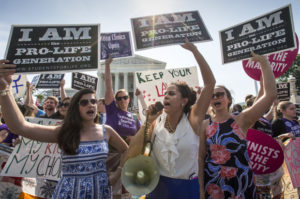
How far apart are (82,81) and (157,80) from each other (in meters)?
2.65

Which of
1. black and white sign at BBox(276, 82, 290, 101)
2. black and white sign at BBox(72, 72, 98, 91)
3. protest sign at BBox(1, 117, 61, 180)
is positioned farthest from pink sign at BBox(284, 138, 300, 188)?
black and white sign at BBox(72, 72, 98, 91)

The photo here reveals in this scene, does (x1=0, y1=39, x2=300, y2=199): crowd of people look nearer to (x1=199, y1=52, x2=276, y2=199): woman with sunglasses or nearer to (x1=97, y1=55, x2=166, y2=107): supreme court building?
(x1=199, y1=52, x2=276, y2=199): woman with sunglasses

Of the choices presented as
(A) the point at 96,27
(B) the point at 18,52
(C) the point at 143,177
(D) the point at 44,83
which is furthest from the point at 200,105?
(D) the point at 44,83

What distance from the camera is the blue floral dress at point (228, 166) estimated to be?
207 cm

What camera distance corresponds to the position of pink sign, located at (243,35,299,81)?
→ 4.08 m

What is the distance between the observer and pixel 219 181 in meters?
2.14

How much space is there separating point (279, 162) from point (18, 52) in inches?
170

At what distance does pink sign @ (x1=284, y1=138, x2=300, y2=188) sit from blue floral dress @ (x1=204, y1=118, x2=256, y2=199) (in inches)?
83.7

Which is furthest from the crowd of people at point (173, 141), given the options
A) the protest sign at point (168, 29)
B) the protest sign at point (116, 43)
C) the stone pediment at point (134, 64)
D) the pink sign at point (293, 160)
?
the stone pediment at point (134, 64)

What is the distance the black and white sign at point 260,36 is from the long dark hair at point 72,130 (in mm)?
2659

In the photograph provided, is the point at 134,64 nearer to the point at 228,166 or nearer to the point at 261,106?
the point at 261,106

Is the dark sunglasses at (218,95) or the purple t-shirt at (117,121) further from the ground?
the dark sunglasses at (218,95)

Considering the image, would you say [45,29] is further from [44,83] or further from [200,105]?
[44,83]

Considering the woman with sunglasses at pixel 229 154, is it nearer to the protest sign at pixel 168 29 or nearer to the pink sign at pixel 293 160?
the protest sign at pixel 168 29
